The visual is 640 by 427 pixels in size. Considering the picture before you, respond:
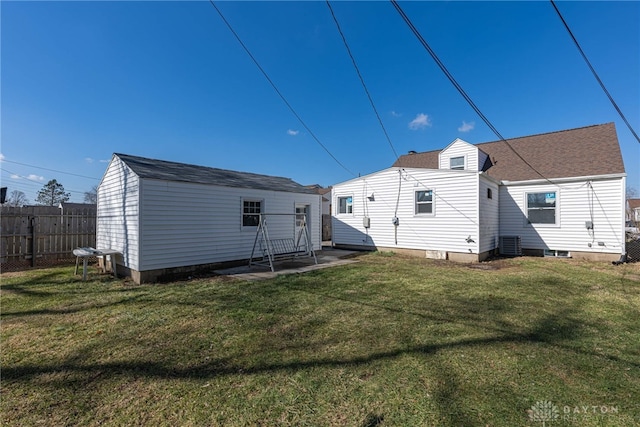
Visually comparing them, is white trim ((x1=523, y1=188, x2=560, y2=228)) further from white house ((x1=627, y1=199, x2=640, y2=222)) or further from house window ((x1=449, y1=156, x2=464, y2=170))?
white house ((x1=627, y1=199, x2=640, y2=222))

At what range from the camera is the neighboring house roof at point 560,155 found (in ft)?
35.3

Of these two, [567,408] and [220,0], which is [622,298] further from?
[220,0]

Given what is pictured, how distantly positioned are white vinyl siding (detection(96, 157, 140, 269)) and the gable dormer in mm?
13773

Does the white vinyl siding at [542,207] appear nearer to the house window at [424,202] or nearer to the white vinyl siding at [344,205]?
the house window at [424,202]

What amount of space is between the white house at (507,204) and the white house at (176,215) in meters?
4.45

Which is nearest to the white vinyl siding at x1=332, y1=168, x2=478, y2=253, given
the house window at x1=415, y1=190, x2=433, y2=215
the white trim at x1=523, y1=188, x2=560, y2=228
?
the house window at x1=415, y1=190, x2=433, y2=215

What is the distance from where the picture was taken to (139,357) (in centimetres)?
325

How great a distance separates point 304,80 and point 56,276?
11.4 metres

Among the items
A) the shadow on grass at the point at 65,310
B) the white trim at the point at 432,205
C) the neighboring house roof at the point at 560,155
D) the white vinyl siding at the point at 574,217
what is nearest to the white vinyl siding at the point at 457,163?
the neighboring house roof at the point at 560,155

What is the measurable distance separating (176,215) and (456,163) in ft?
43.4

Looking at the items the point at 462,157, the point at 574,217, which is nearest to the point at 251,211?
the point at 462,157

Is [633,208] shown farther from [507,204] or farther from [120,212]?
[120,212]

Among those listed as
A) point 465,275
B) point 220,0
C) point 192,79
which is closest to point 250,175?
point 192,79

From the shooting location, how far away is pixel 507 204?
12.0m
